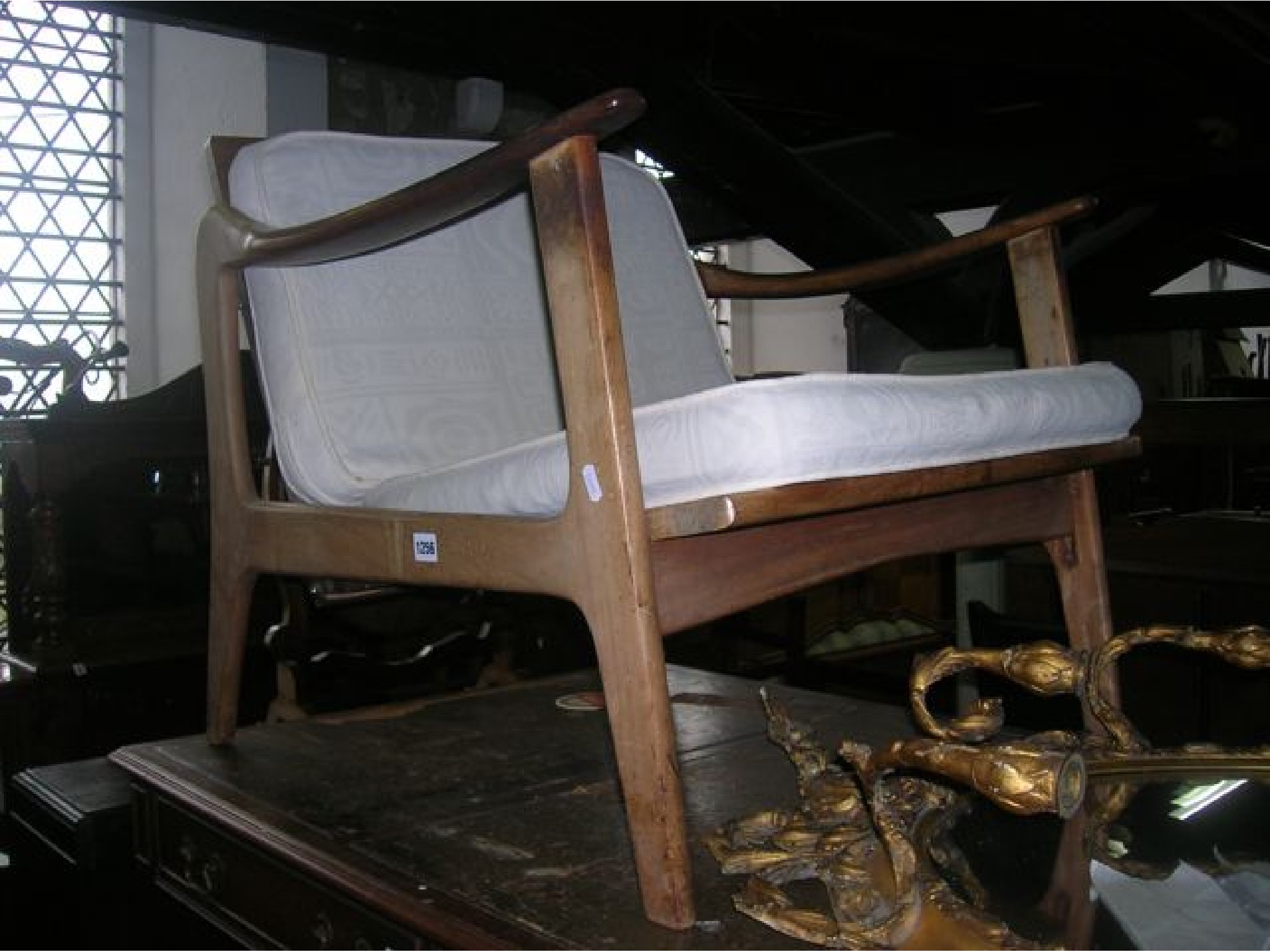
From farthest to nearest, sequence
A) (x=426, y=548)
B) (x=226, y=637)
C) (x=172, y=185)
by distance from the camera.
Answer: (x=172, y=185) → (x=226, y=637) → (x=426, y=548)

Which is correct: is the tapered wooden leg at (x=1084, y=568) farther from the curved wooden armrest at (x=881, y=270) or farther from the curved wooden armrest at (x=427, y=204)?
the curved wooden armrest at (x=427, y=204)

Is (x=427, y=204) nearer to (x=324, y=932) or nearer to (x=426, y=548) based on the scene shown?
(x=426, y=548)

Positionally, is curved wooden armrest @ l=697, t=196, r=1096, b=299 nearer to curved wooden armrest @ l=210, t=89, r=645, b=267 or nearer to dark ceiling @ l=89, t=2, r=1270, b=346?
curved wooden armrest @ l=210, t=89, r=645, b=267

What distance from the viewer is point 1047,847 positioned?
0.87 meters

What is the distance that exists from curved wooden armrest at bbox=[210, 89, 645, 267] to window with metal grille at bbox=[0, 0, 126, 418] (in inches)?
122

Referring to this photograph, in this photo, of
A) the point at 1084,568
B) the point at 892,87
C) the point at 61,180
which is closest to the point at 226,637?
the point at 1084,568

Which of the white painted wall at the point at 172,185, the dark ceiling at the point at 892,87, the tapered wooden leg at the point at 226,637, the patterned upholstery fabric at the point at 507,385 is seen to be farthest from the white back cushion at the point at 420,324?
the white painted wall at the point at 172,185

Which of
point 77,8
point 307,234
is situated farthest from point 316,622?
point 77,8

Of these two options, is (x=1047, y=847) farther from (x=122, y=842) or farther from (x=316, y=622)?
(x=316, y=622)

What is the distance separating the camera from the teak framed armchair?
2.79ft

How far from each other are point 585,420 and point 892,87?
3.15 meters

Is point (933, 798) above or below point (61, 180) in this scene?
below

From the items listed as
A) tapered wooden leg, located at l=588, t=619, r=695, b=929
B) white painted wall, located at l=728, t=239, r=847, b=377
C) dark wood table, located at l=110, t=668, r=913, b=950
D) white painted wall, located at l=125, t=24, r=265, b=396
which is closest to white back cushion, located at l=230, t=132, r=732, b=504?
dark wood table, located at l=110, t=668, r=913, b=950

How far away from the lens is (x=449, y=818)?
1.15m
